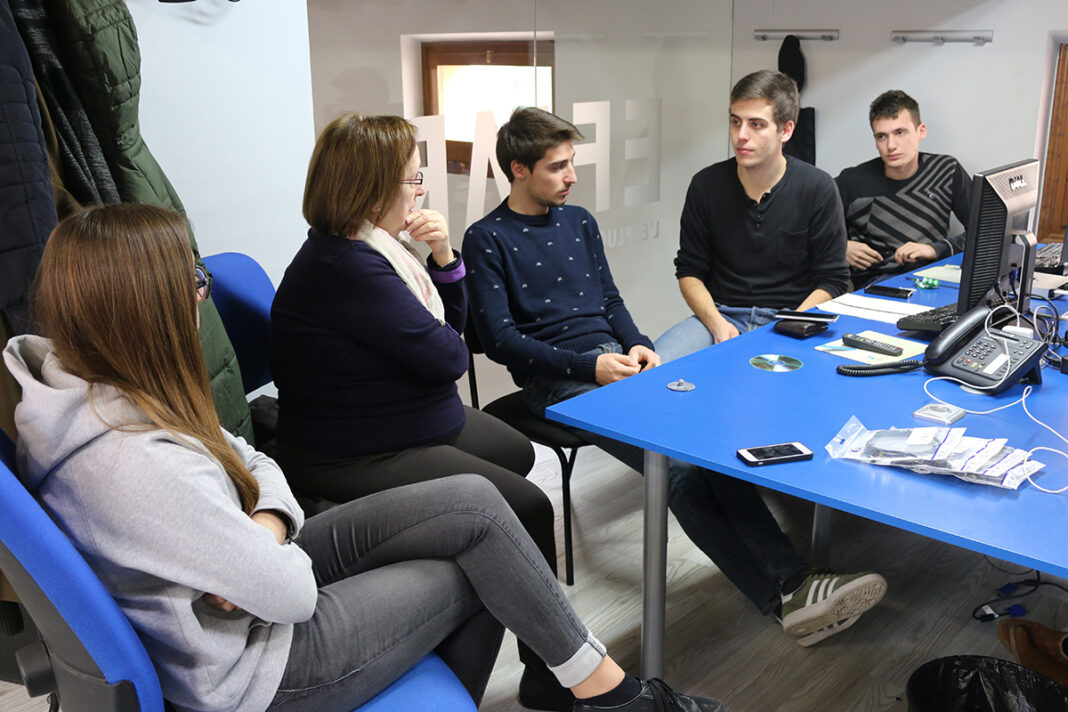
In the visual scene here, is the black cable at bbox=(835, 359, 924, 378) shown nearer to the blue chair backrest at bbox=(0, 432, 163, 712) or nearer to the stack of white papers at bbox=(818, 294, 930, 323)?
the stack of white papers at bbox=(818, 294, 930, 323)

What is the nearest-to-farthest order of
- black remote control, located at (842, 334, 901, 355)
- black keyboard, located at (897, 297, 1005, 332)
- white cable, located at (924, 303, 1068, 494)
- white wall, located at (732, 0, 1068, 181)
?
white cable, located at (924, 303, 1068, 494) → black remote control, located at (842, 334, 901, 355) → black keyboard, located at (897, 297, 1005, 332) → white wall, located at (732, 0, 1068, 181)

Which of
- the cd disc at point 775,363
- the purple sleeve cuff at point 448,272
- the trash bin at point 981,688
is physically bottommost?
the trash bin at point 981,688

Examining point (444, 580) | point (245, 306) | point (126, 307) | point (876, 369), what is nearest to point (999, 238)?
point (876, 369)

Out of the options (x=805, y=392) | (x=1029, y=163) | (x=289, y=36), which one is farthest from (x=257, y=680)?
(x=1029, y=163)

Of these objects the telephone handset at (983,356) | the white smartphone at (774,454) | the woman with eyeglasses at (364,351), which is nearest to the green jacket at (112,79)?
the woman with eyeglasses at (364,351)

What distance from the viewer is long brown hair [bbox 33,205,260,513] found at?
1244mm

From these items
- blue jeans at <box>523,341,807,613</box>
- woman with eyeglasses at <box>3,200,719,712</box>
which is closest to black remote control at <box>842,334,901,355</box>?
blue jeans at <box>523,341,807,613</box>

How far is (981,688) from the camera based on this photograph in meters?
1.87

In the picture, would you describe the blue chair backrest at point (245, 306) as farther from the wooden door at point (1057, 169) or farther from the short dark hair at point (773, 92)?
the wooden door at point (1057, 169)

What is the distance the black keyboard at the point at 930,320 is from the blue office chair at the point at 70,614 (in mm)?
2005

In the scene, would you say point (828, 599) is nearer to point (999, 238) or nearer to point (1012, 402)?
point (1012, 402)

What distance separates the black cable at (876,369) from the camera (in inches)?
86.9

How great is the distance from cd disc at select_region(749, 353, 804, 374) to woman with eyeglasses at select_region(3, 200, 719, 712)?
3.58 ft

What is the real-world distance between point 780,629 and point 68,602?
1.80 meters
